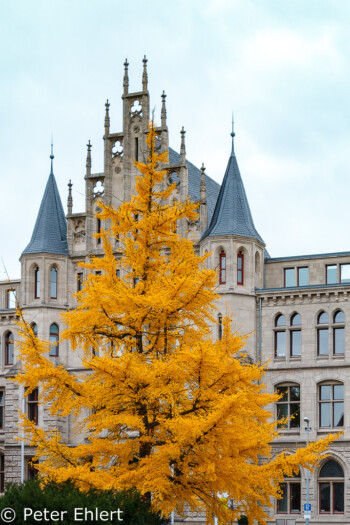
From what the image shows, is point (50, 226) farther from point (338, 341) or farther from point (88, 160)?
point (338, 341)

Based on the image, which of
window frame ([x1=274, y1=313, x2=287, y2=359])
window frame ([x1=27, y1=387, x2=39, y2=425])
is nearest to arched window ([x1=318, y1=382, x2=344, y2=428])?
window frame ([x1=274, y1=313, x2=287, y2=359])

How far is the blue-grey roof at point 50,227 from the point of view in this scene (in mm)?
54594

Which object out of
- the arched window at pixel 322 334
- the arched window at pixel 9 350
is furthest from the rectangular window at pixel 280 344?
the arched window at pixel 9 350

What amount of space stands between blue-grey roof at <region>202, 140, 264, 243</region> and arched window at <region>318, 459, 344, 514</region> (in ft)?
39.1

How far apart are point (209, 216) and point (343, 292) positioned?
29.0 feet

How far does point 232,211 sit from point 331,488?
14.3 metres

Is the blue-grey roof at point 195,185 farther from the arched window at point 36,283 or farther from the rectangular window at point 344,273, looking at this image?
the arched window at point 36,283

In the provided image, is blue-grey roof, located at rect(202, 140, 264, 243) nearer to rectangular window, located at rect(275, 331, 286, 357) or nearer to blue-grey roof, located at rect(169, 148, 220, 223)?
blue-grey roof, located at rect(169, 148, 220, 223)

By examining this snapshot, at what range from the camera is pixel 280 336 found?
50.5 m

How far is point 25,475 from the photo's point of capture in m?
52.5

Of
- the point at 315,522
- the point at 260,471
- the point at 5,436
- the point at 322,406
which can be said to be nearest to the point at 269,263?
the point at 322,406

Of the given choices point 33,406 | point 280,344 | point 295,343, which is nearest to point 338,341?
point 295,343

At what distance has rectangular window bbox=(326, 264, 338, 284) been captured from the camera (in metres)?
51.0

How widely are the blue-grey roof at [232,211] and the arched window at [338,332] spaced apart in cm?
577
